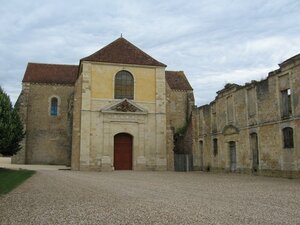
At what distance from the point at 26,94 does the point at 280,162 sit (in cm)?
2609

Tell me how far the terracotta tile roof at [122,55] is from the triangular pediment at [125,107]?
311 cm

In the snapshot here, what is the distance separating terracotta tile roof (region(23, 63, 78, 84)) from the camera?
36.1 meters

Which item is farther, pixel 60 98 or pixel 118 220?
pixel 60 98

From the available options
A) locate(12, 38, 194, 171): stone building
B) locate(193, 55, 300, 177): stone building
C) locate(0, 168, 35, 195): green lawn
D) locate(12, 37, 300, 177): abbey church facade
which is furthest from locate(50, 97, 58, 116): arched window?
locate(0, 168, 35, 195): green lawn

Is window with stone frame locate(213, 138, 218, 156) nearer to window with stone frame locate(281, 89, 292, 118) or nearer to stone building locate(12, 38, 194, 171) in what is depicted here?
stone building locate(12, 38, 194, 171)

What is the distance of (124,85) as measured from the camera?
26.0 meters

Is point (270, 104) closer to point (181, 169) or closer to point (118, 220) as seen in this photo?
point (181, 169)

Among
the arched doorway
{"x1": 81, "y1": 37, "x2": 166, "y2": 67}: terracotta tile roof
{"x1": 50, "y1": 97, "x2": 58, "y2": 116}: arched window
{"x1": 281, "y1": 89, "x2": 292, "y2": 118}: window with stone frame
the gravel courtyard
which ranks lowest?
the gravel courtyard

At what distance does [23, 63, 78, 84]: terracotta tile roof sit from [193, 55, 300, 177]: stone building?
56.8 ft

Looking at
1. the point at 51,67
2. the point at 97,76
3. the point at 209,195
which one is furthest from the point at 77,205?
the point at 51,67

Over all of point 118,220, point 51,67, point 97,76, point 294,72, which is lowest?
point 118,220

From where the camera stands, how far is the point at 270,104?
18.5 m

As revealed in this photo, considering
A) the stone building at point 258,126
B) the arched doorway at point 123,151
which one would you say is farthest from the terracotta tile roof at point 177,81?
the arched doorway at point 123,151

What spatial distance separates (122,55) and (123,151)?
7.17 metres
